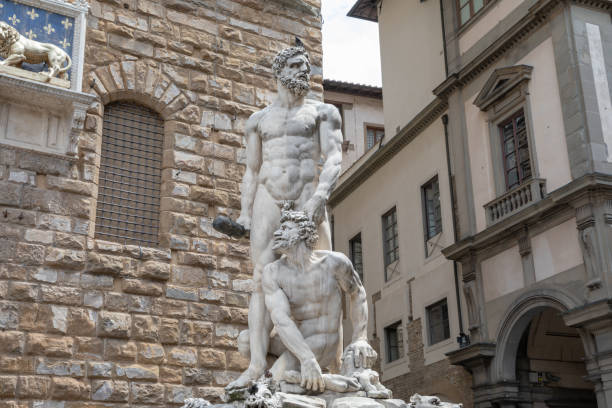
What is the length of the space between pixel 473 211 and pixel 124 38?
983cm

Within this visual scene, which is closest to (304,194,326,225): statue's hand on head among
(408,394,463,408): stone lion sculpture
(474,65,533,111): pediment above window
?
(408,394,463,408): stone lion sculpture

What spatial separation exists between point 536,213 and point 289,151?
963cm

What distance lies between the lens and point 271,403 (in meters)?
4.68

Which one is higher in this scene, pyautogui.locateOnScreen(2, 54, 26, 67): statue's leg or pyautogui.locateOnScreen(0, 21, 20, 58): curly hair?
pyautogui.locateOnScreen(0, 21, 20, 58): curly hair

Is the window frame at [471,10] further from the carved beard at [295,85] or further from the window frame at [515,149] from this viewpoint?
the carved beard at [295,85]

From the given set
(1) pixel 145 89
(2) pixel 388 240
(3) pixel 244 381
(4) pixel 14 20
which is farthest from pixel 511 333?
(3) pixel 244 381

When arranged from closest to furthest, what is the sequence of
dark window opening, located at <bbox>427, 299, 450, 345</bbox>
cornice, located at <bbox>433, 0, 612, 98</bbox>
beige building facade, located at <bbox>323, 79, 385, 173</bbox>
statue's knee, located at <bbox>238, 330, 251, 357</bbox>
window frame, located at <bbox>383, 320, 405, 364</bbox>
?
statue's knee, located at <bbox>238, 330, 251, 357</bbox>
cornice, located at <bbox>433, 0, 612, 98</bbox>
dark window opening, located at <bbox>427, 299, 450, 345</bbox>
window frame, located at <bbox>383, 320, 405, 364</bbox>
beige building facade, located at <bbox>323, 79, 385, 173</bbox>

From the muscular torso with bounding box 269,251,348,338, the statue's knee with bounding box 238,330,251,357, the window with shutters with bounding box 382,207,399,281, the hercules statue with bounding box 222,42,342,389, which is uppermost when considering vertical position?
the window with shutters with bounding box 382,207,399,281

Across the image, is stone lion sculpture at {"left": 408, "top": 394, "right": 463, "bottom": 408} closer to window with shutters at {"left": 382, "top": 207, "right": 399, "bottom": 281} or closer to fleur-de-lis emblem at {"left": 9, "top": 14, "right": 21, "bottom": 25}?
fleur-de-lis emblem at {"left": 9, "top": 14, "right": 21, "bottom": 25}

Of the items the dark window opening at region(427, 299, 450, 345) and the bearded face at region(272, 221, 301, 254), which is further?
the dark window opening at region(427, 299, 450, 345)

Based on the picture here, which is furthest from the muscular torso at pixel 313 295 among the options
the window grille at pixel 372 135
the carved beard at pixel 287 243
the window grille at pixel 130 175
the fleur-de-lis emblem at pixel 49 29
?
the window grille at pixel 372 135

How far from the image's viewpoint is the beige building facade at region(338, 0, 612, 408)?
14.0 meters

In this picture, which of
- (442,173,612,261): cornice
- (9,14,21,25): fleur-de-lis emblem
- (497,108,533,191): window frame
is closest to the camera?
(9,14,21,25): fleur-de-lis emblem

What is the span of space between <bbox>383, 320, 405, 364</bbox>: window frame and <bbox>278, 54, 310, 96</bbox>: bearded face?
47.0 feet
